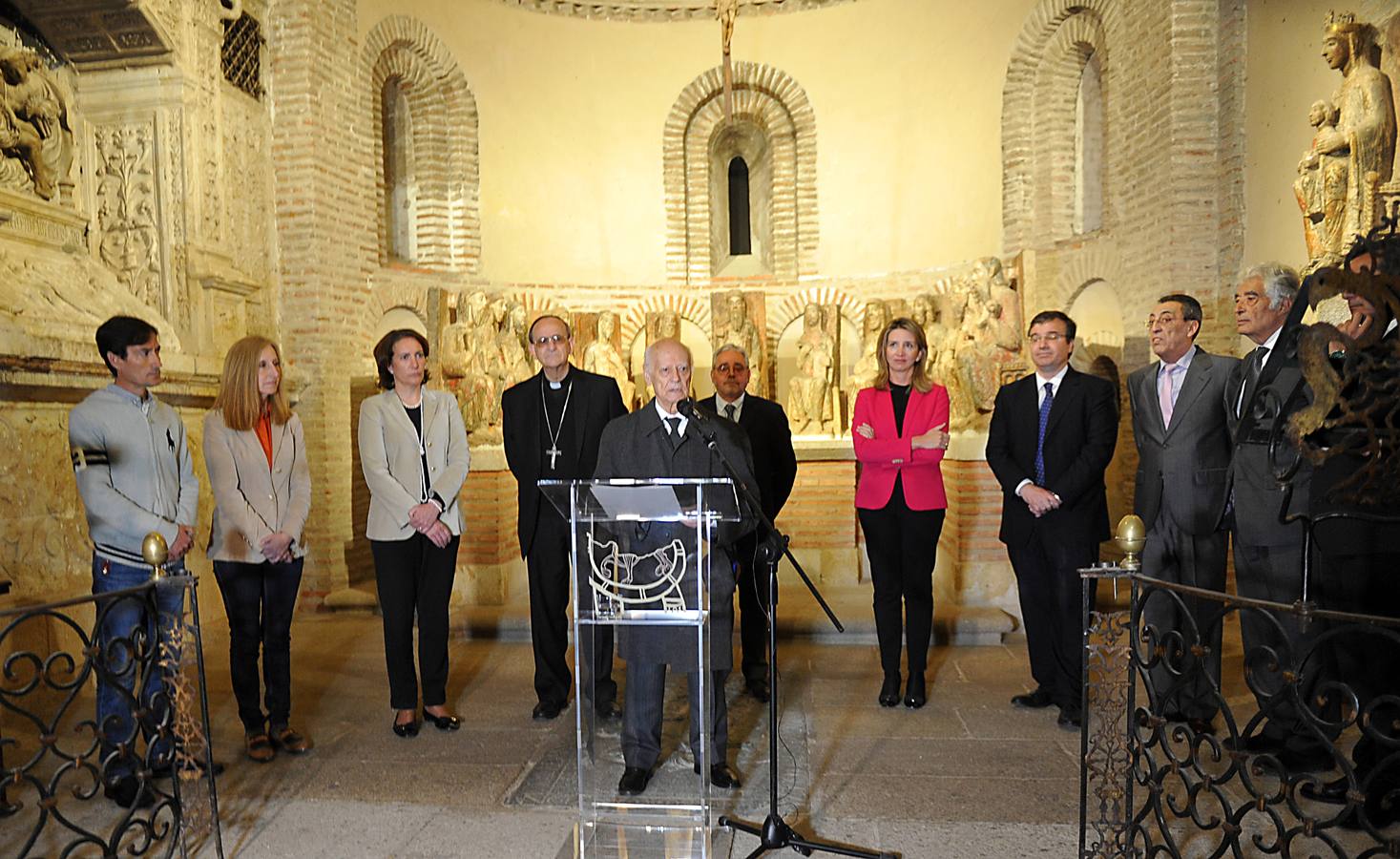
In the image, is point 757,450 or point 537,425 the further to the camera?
point 757,450

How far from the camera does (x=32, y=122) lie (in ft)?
18.3

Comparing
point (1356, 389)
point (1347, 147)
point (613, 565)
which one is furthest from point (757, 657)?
point (1347, 147)

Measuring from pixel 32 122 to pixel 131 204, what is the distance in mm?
720

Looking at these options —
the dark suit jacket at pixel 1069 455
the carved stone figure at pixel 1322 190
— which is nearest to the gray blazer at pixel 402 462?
the dark suit jacket at pixel 1069 455

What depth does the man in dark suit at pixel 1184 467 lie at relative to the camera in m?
3.76

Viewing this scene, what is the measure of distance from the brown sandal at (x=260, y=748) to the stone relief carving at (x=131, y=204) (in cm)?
383

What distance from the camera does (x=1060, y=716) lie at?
3.90 meters

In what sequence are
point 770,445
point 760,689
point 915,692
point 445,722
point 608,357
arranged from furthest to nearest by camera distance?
point 608,357
point 770,445
point 760,689
point 915,692
point 445,722

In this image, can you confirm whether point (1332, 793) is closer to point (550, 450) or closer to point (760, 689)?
point (760, 689)

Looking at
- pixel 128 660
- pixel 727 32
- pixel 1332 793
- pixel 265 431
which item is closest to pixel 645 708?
pixel 128 660

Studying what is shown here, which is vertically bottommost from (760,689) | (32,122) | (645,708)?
(760,689)

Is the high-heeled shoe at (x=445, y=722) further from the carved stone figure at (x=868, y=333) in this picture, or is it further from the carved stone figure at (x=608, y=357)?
the carved stone figure at (x=868, y=333)

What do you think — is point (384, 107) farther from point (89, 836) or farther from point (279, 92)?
point (89, 836)

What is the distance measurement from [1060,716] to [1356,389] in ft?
6.39
